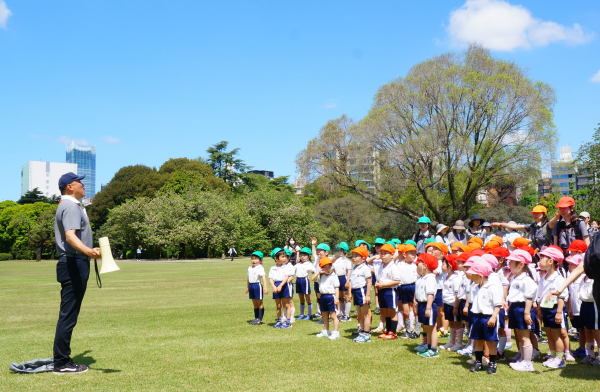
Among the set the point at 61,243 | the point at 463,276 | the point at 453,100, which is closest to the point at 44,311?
the point at 61,243

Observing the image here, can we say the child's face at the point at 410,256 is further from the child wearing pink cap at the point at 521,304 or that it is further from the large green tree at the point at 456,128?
the large green tree at the point at 456,128

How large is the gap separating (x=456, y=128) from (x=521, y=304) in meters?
23.7

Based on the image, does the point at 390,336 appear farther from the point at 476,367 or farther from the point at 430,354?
the point at 476,367

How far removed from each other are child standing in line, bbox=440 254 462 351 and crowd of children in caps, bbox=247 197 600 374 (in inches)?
0.6

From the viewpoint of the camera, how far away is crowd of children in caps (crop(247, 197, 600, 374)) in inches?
252

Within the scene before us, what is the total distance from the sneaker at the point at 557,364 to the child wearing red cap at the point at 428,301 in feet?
5.14

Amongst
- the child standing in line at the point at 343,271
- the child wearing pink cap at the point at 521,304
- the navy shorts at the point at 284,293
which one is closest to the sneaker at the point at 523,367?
the child wearing pink cap at the point at 521,304

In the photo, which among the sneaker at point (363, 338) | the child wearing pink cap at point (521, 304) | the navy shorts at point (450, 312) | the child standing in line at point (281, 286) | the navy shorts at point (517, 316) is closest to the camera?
the child wearing pink cap at point (521, 304)

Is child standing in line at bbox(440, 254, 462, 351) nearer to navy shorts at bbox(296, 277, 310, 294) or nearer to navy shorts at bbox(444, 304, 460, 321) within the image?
navy shorts at bbox(444, 304, 460, 321)

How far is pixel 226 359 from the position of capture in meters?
6.95

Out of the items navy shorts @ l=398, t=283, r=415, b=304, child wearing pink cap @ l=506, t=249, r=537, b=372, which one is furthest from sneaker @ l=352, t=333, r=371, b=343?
child wearing pink cap @ l=506, t=249, r=537, b=372

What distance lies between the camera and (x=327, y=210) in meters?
53.2

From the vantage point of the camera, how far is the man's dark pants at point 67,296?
5863mm

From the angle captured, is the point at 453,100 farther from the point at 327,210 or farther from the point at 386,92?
the point at 327,210
